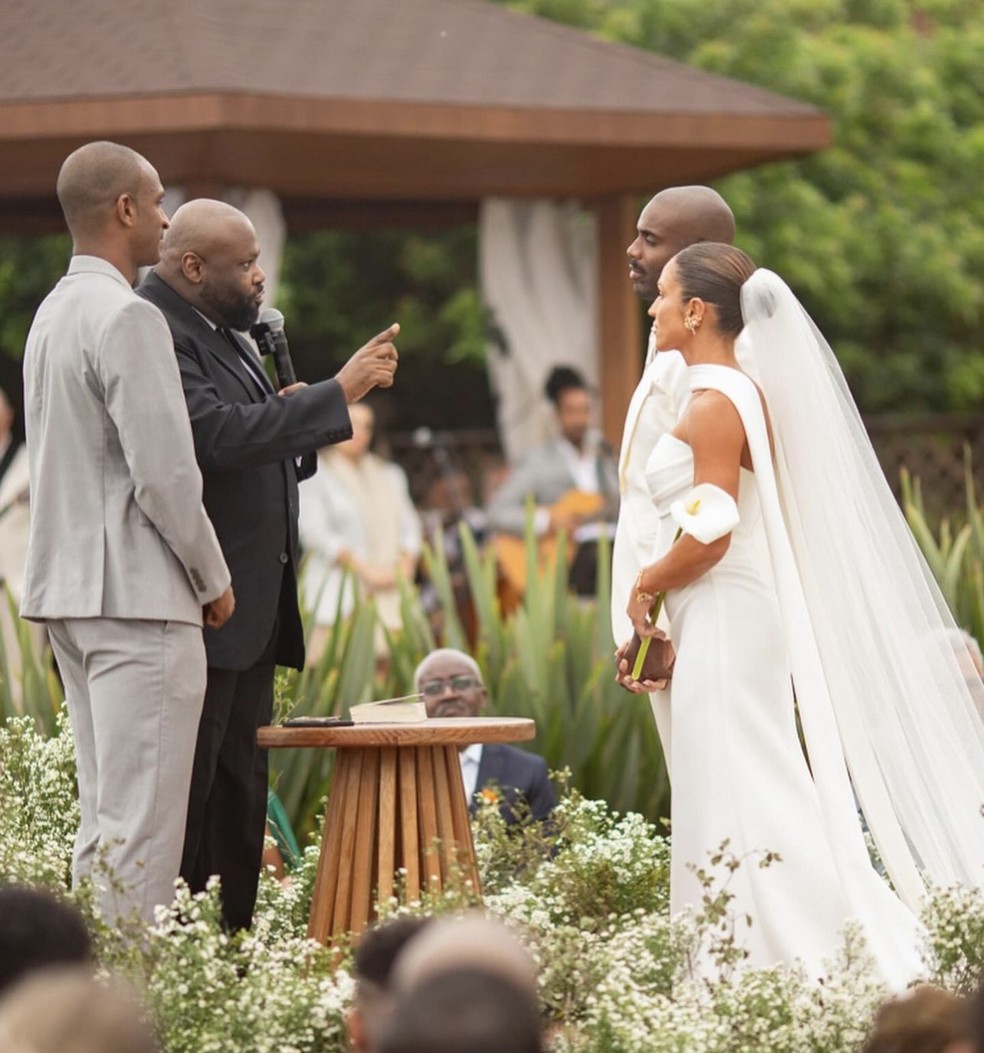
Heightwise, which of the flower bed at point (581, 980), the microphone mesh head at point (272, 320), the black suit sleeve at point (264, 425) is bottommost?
the flower bed at point (581, 980)

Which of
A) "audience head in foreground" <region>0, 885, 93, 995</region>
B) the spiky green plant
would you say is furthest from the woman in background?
"audience head in foreground" <region>0, 885, 93, 995</region>

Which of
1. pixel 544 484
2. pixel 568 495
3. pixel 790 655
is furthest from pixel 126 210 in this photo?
pixel 544 484

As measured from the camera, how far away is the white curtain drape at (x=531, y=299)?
14508 mm

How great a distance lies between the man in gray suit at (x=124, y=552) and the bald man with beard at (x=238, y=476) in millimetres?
279

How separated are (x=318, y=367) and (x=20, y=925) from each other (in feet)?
53.4

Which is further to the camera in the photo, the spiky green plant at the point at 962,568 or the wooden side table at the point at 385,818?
the spiky green plant at the point at 962,568

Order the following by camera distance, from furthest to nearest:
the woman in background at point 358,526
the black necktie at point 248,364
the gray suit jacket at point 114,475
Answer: the woman in background at point 358,526, the black necktie at point 248,364, the gray suit jacket at point 114,475

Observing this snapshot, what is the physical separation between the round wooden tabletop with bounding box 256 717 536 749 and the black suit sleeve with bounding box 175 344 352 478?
77 cm

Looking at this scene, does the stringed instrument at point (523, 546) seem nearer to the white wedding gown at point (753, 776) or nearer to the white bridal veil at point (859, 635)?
the white bridal veil at point (859, 635)

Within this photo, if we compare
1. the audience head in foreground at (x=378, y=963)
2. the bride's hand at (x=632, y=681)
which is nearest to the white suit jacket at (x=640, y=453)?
the bride's hand at (x=632, y=681)

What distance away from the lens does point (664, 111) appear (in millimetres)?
A: 13047

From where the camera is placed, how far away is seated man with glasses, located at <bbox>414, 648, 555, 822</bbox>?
26.0 ft

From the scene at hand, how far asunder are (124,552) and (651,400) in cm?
170

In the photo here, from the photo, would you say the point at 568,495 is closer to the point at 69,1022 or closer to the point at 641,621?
the point at 641,621
